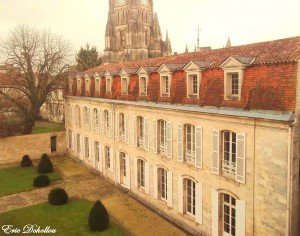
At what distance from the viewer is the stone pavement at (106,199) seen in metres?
16.0

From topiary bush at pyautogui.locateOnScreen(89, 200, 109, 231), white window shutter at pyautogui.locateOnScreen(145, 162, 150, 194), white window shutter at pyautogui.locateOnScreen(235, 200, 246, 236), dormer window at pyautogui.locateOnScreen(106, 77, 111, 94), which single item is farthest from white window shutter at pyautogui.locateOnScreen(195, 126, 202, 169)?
dormer window at pyautogui.locateOnScreen(106, 77, 111, 94)

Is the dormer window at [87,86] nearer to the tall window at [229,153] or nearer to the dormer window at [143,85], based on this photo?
the dormer window at [143,85]

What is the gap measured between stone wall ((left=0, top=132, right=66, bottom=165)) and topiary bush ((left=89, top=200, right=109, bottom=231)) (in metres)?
17.2

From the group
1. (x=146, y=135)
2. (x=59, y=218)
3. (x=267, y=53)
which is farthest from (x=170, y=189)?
(x=267, y=53)

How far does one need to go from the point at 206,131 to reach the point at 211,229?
4592 mm

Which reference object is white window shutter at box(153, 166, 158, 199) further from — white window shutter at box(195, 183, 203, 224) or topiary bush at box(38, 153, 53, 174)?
topiary bush at box(38, 153, 53, 174)

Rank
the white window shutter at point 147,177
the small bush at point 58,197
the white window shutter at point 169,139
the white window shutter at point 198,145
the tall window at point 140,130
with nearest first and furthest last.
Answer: the white window shutter at point 198,145
the white window shutter at point 169,139
the white window shutter at point 147,177
the small bush at point 58,197
the tall window at point 140,130

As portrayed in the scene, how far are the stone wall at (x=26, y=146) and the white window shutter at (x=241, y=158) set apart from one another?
23801mm

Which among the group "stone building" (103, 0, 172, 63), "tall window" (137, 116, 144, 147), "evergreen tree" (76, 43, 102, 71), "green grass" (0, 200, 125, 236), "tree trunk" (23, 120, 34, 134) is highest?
"stone building" (103, 0, 172, 63)

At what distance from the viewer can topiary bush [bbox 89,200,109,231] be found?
15625 mm

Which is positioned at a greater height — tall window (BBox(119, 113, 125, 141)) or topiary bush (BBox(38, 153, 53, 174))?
tall window (BBox(119, 113, 125, 141))

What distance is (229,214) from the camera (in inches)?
524

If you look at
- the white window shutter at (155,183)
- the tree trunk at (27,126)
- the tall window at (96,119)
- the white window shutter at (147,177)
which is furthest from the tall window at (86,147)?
the white window shutter at (155,183)

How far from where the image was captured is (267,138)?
11.2 meters
